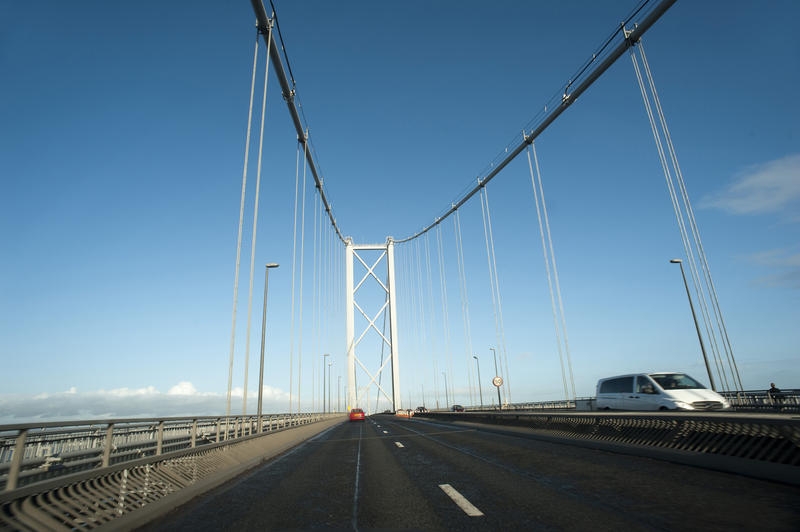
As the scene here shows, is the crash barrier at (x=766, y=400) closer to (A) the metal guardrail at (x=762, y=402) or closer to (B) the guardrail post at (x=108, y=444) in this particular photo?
(A) the metal guardrail at (x=762, y=402)

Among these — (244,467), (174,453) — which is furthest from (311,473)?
(174,453)

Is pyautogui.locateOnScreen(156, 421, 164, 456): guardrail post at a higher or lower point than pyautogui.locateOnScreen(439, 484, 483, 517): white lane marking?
higher

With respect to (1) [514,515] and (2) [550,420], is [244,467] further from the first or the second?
(2) [550,420]

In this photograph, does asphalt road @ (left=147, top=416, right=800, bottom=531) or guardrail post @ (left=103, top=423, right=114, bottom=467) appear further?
guardrail post @ (left=103, top=423, right=114, bottom=467)

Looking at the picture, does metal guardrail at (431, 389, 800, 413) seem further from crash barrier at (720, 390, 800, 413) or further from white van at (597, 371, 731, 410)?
white van at (597, 371, 731, 410)

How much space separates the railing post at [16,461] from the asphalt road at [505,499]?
1.39m

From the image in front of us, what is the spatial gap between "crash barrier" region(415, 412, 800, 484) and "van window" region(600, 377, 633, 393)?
4.88 metres

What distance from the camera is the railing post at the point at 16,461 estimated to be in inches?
173

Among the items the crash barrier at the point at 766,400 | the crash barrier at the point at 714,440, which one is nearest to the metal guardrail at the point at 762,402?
the crash barrier at the point at 766,400

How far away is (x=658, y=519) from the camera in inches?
173

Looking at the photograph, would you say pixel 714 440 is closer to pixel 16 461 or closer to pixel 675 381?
pixel 675 381

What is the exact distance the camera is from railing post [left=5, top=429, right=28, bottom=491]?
440cm

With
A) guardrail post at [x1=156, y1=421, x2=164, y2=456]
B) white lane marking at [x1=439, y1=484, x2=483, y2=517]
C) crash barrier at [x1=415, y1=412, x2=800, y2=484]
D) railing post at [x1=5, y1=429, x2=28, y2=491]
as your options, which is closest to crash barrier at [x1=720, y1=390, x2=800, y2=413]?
crash barrier at [x1=415, y1=412, x2=800, y2=484]

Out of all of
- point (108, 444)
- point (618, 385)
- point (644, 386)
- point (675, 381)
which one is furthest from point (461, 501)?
point (618, 385)
